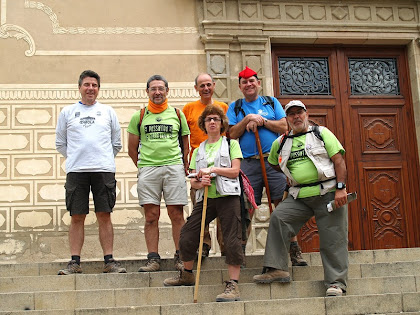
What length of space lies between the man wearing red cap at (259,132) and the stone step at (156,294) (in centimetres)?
67

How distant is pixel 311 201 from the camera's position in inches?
247

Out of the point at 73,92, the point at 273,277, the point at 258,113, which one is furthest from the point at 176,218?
the point at 73,92

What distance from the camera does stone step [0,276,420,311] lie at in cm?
595

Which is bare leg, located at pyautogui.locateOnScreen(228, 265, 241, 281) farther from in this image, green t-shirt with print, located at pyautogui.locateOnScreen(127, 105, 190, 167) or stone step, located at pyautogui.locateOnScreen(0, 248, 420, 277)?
green t-shirt with print, located at pyautogui.locateOnScreen(127, 105, 190, 167)

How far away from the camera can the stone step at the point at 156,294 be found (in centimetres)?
595

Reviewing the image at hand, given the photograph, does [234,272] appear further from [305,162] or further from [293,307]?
[305,162]

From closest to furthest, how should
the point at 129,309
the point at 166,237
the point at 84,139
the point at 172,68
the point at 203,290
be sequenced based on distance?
the point at 129,309 < the point at 203,290 < the point at 84,139 < the point at 166,237 < the point at 172,68

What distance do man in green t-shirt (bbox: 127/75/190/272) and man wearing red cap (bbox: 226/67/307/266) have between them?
0.65 meters

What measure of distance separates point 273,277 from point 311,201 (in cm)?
80

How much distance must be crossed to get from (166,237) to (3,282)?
3207mm

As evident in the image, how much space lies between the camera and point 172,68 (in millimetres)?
9953

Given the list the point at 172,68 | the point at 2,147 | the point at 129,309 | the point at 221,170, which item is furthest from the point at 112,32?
the point at 129,309

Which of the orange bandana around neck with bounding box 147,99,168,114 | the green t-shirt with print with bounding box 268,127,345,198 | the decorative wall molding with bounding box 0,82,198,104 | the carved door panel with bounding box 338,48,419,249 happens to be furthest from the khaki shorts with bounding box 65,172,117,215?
the carved door panel with bounding box 338,48,419,249

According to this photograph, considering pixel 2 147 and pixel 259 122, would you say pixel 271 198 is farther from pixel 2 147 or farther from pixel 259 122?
pixel 2 147
